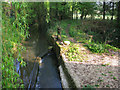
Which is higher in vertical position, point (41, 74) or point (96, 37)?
point (96, 37)

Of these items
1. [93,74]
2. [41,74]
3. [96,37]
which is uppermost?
[96,37]

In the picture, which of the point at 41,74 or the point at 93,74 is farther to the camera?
the point at 41,74

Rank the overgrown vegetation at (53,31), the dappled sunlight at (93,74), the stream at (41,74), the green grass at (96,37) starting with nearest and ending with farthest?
the overgrown vegetation at (53,31) < the dappled sunlight at (93,74) < the stream at (41,74) < the green grass at (96,37)

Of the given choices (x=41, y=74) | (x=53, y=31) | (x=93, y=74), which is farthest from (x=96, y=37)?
(x=93, y=74)

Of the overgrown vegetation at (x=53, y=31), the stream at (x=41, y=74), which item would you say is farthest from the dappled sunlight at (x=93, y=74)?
the stream at (x=41, y=74)

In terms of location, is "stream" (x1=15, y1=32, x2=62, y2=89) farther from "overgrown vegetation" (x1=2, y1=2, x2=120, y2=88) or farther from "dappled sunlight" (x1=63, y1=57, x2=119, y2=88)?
"dappled sunlight" (x1=63, y1=57, x2=119, y2=88)

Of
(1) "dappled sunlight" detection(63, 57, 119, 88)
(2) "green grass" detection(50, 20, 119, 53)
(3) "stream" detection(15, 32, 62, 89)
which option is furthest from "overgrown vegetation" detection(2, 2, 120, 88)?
(1) "dappled sunlight" detection(63, 57, 119, 88)

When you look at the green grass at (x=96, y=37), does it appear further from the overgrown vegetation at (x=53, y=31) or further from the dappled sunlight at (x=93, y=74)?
the dappled sunlight at (x=93, y=74)

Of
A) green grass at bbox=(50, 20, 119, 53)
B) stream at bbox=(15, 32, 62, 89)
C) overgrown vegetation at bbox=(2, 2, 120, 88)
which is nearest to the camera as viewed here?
overgrown vegetation at bbox=(2, 2, 120, 88)

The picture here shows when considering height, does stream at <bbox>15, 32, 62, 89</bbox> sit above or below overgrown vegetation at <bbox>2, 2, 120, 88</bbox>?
below

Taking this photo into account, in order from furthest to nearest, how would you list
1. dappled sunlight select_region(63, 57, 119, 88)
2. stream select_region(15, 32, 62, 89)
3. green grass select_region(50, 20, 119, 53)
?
green grass select_region(50, 20, 119, 53), stream select_region(15, 32, 62, 89), dappled sunlight select_region(63, 57, 119, 88)

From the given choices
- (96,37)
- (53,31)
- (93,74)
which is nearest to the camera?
(93,74)

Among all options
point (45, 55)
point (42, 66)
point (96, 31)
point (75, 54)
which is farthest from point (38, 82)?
point (96, 31)

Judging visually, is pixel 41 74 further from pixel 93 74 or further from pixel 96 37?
pixel 96 37
